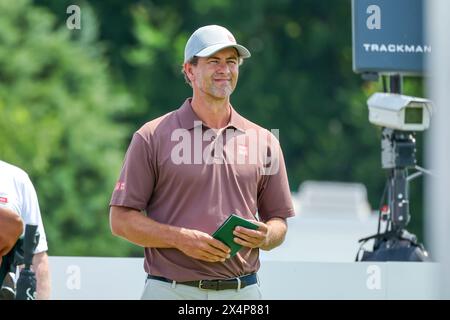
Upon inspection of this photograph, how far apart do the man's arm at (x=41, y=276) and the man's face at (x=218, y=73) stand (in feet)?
2.93

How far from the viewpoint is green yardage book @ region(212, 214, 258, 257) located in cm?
478

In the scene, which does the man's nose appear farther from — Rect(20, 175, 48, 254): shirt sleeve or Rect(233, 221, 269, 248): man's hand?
Rect(20, 175, 48, 254): shirt sleeve

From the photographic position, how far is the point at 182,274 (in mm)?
4961

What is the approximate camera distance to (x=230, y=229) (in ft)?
15.8

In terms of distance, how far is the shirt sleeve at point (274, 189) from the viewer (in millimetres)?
5137

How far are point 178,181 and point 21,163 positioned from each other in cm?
1362

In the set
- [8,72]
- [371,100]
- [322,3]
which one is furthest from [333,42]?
[371,100]

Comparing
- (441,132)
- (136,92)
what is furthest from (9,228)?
(136,92)

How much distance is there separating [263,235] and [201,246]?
0.24 m

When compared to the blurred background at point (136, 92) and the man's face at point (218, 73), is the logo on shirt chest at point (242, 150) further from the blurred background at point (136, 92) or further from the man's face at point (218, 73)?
the blurred background at point (136, 92)

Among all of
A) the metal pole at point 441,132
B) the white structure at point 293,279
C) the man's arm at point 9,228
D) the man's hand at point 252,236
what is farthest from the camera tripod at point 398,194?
the metal pole at point 441,132

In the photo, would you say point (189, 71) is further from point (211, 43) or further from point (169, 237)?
point (169, 237)

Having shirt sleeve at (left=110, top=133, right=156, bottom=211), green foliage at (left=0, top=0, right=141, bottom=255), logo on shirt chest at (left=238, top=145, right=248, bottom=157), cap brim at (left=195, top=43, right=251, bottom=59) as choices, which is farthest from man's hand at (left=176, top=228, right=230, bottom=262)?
green foliage at (left=0, top=0, right=141, bottom=255)
